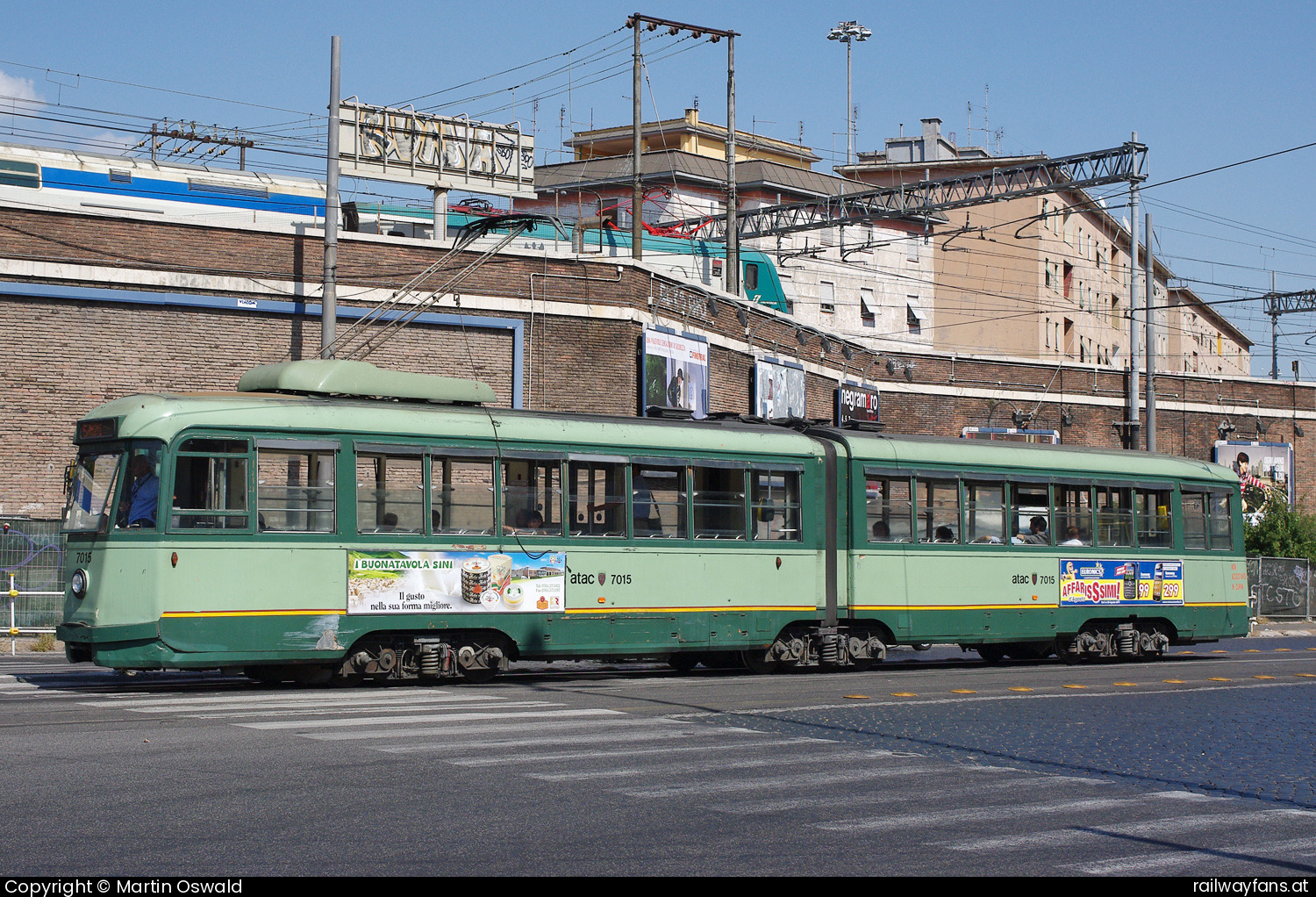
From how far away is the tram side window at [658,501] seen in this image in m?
17.4

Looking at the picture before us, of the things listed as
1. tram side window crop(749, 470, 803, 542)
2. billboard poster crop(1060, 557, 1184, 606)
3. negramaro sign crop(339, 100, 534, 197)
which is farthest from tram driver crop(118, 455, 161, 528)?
negramaro sign crop(339, 100, 534, 197)

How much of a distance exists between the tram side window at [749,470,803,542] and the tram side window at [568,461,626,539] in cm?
201

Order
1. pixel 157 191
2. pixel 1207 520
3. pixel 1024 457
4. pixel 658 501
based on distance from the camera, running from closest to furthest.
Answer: pixel 658 501, pixel 1024 457, pixel 1207 520, pixel 157 191

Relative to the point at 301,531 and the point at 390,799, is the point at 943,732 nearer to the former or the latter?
the point at 390,799

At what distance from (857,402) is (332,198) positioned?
23809 millimetres

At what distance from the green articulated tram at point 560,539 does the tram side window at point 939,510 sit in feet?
0.16

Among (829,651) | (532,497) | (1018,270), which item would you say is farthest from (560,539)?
(1018,270)

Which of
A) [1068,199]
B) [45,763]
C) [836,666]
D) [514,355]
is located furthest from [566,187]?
[45,763]

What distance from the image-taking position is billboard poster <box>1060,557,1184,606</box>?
2138 centimetres

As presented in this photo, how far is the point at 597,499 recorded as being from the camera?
17109 millimetres

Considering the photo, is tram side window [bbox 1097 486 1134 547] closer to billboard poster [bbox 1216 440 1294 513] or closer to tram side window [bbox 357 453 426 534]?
tram side window [bbox 357 453 426 534]

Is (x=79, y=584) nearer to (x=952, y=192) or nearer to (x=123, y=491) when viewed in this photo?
(x=123, y=491)

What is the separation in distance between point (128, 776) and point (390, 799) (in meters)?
1.86

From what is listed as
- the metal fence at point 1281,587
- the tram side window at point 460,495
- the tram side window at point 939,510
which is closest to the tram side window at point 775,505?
the tram side window at point 939,510
